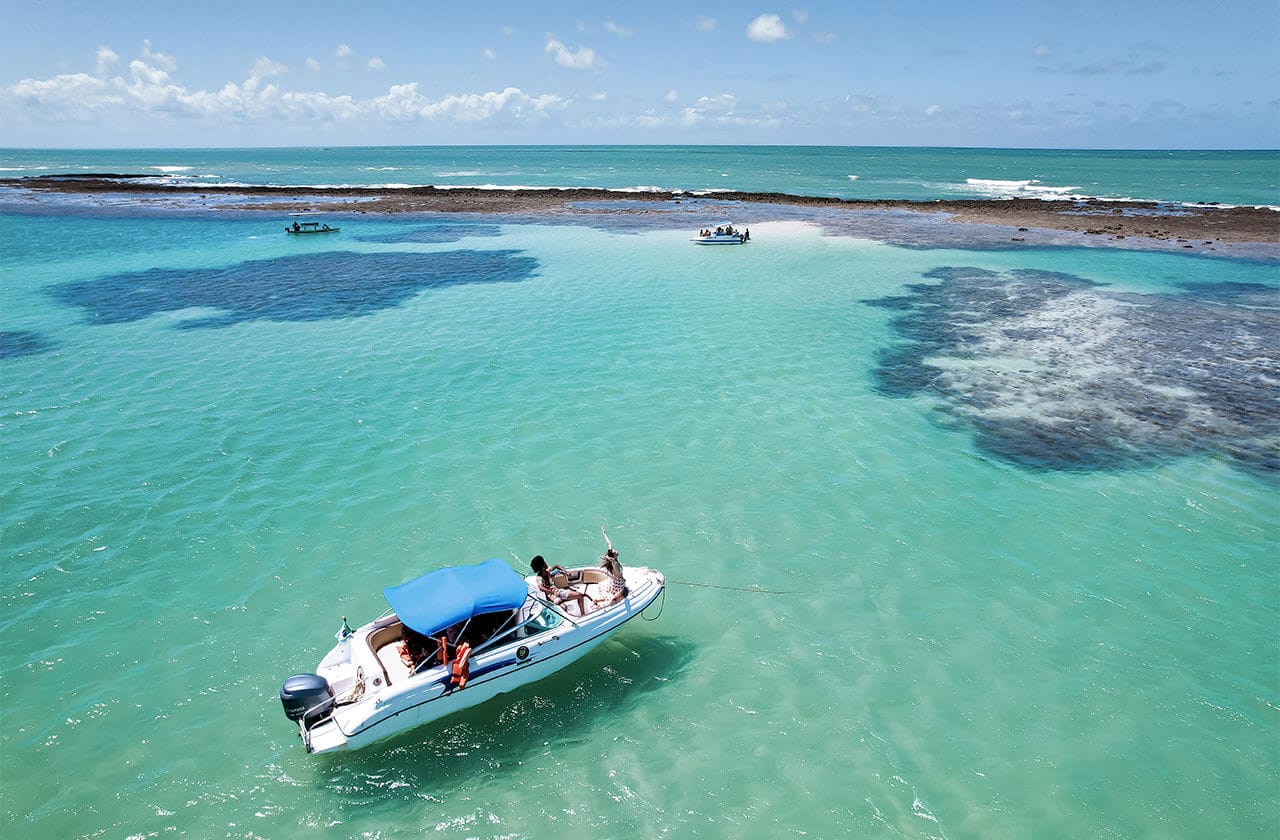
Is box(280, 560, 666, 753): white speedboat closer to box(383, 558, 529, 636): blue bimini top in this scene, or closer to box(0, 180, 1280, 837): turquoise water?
box(383, 558, 529, 636): blue bimini top

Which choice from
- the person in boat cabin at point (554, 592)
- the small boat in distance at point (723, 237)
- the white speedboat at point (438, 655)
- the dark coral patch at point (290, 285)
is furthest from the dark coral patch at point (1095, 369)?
the dark coral patch at point (290, 285)

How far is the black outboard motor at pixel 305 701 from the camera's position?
11.4 m

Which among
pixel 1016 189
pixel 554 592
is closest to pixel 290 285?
pixel 554 592

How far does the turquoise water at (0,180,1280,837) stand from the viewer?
450 inches

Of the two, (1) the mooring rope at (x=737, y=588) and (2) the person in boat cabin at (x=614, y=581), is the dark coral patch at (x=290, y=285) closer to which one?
(1) the mooring rope at (x=737, y=588)

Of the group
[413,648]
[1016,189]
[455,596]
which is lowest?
[413,648]

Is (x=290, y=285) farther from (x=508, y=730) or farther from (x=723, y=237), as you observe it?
(x=508, y=730)

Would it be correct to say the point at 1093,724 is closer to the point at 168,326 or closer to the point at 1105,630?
the point at 1105,630

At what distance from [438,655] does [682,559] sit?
6.93 m

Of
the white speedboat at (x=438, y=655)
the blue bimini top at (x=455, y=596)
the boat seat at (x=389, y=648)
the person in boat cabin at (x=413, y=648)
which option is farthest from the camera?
the person in boat cabin at (x=413, y=648)

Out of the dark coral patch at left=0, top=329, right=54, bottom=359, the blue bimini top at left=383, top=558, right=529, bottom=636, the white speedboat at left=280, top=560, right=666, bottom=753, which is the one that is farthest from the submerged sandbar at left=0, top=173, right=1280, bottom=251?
the blue bimini top at left=383, top=558, right=529, bottom=636

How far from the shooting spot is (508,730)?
1230 cm

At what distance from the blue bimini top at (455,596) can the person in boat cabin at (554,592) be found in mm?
758

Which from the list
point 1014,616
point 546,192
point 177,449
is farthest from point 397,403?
point 546,192
